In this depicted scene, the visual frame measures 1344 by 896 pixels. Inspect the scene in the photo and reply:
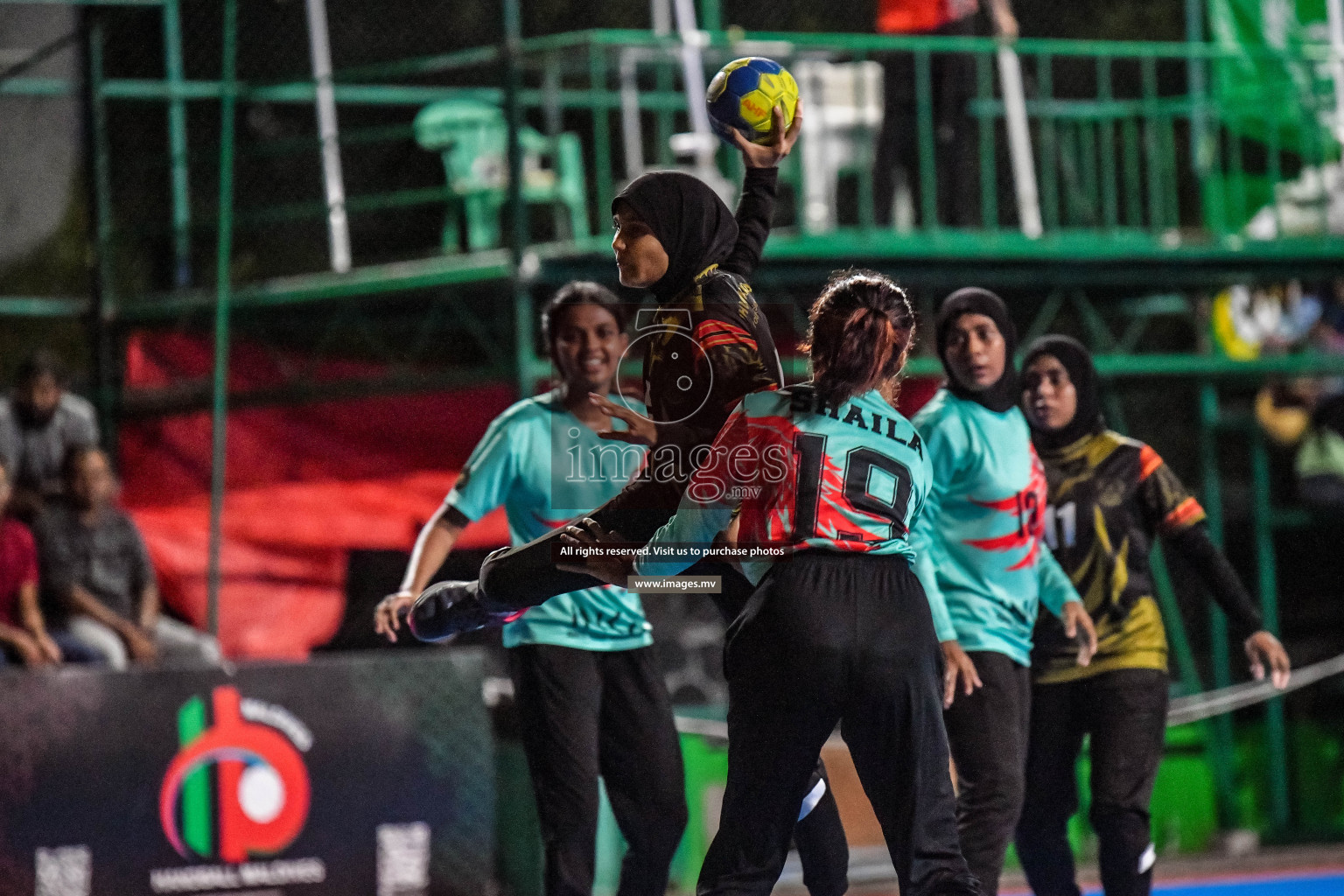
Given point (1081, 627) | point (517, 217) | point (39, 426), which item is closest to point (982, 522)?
point (1081, 627)

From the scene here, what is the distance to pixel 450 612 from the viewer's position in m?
4.84

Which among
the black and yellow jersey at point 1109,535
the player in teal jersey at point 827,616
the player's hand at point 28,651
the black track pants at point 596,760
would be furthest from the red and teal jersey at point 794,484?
the player's hand at point 28,651

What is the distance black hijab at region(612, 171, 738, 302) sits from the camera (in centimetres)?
476

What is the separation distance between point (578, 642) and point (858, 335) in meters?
1.49

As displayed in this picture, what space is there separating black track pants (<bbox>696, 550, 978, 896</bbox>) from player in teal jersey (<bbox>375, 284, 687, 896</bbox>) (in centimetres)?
105

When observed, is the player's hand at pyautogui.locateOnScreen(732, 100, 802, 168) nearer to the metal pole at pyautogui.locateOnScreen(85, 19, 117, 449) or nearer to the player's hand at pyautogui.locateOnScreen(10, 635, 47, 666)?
the player's hand at pyautogui.locateOnScreen(10, 635, 47, 666)

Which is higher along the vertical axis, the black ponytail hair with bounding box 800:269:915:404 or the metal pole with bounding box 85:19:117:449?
the metal pole with bounding box 85:19:117:449

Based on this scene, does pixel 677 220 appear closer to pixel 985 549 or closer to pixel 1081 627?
pixel 985 549

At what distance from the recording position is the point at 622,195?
4785mm

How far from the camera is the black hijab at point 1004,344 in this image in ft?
19.0

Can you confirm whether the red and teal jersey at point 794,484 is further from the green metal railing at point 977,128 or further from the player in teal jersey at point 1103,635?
the green metal railing at point 977,128

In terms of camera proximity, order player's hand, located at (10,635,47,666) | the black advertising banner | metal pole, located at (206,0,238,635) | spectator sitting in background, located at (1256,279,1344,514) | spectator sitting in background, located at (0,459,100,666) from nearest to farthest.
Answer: the black advertising banner → player's hand, located at (10,635,47,666) → spectator sitting in background, located at (0,459,100,666) → metal pole, located at (206,0,238,635) → spectator sitting in background, located at (1256,279,1344,514)

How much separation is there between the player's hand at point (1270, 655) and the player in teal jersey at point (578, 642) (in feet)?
6.69

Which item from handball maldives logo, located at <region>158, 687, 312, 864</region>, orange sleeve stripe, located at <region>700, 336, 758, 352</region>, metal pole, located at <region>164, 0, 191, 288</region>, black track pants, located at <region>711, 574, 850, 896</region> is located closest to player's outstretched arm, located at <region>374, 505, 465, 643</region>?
black track pants, located at <region>711, 574, 850, 896</region>
